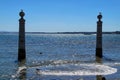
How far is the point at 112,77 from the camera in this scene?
27.3 metres

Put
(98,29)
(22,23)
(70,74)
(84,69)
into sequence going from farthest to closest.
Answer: (98,29)
(22,23)
(84,69)
(70,74)

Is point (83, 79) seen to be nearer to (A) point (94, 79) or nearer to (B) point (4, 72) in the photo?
(A) point (94, 79)

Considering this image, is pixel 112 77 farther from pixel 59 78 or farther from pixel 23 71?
pixel 23 71

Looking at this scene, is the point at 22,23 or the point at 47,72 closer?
the point at 47,72

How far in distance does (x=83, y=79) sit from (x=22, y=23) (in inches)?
455

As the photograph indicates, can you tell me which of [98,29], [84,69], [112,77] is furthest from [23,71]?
[98,29]

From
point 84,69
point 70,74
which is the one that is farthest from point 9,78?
point 84,69

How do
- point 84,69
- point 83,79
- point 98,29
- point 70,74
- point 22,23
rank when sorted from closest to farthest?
point 83,79
point 70,74
point 84,69
point 22,23
point 98,29

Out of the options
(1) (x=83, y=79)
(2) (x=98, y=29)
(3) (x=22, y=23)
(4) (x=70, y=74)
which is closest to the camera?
(1) (x=83, y=79)

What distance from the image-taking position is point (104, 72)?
2983cm

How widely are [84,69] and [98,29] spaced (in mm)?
8352

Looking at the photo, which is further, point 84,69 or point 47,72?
point 84,69

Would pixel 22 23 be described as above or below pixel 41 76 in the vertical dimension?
above

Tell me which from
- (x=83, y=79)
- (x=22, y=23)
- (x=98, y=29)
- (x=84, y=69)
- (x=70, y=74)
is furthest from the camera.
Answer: (x=98, y=29)
